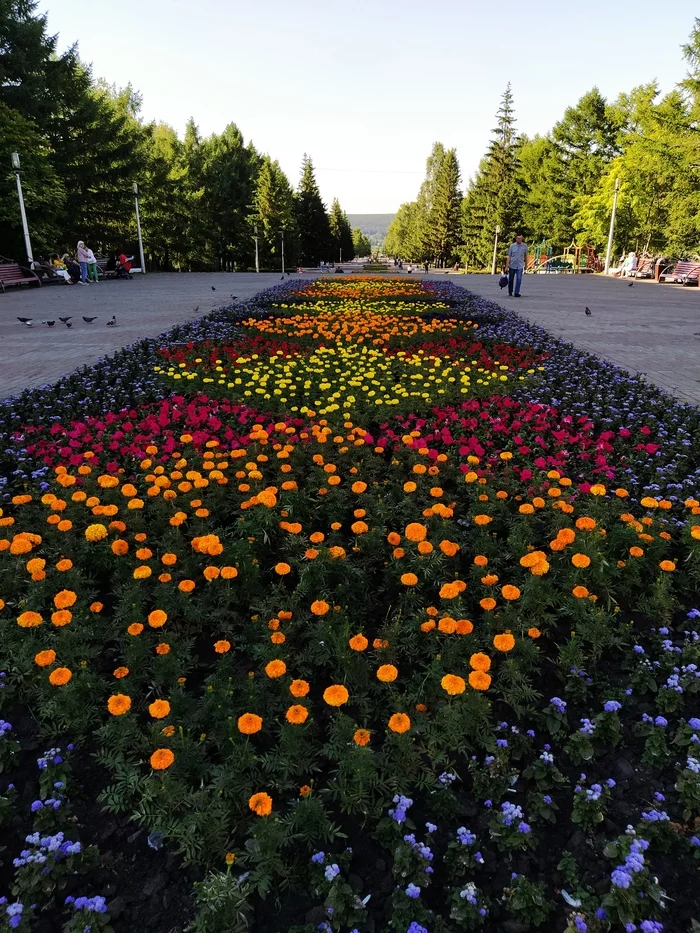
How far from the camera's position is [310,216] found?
235 feet

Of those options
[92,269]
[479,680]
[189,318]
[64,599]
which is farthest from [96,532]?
[92,269]

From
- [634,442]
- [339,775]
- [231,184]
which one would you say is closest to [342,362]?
[634,442]

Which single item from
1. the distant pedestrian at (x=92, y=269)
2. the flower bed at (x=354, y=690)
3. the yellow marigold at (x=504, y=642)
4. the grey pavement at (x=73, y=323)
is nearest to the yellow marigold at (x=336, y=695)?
the flower bed at (x=354, y=690)

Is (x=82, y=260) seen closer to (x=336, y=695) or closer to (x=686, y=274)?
(x=336, y=695)

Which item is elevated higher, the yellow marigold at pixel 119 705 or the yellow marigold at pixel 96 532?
the yellow marigold at pixel 96 532

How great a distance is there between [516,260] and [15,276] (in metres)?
18.9

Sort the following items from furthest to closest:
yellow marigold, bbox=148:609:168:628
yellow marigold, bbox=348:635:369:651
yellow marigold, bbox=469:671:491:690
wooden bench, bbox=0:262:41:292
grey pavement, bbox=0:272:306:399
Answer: wooden bench, bbox=0:262:41:292 < grey pavement, bbox=0:272:306:399 < yellow marigold, bbox=148:609:168:628 < yellow marigold, bbox=348:635:369:651 < yellow marigold, bbox=469:671:491:690

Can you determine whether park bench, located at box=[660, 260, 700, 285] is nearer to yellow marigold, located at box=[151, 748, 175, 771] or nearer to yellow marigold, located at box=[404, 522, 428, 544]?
yellow marigold, located at box=[404, 522, 428, 544]

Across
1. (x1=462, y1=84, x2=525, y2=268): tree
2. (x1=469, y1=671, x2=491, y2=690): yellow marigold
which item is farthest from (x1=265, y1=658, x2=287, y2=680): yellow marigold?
(x1=462, y1=84, x2=525, y2=268): tree

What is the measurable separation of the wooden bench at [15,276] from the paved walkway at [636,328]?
1775 centimetres

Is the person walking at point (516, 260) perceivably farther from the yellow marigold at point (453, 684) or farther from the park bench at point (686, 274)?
the yellow marigold at point (453, 684)

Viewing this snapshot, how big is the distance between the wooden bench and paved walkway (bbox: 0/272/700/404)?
575 millimetres

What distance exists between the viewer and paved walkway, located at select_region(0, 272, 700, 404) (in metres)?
8.48

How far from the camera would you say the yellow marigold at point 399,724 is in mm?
1977
